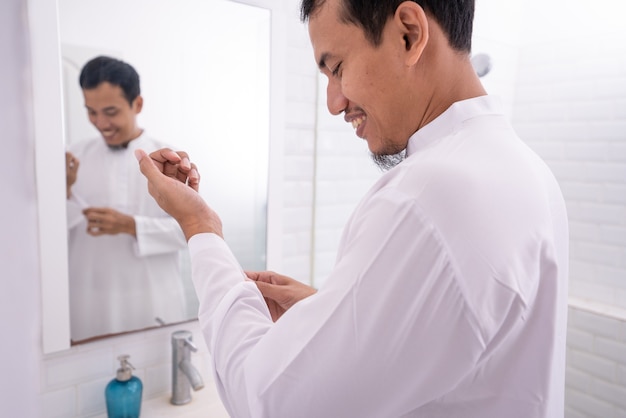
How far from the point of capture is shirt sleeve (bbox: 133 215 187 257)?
1.18 meters

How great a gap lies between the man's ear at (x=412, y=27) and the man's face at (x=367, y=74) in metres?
0.01

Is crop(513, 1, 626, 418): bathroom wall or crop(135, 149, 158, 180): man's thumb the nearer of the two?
crop(135, 149, 158, 180): man's thumb

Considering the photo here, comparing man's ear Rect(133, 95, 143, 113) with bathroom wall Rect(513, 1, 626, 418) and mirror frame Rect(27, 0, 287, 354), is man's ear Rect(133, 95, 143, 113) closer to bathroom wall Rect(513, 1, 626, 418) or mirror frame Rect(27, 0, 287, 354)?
mirror frame Rect(27, 0, 287, 354)

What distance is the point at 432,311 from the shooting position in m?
0.48

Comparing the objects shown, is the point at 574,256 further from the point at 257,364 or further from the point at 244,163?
the point at 257,364

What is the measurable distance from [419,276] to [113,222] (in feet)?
2.90

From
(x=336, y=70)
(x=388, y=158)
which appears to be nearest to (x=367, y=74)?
(x=336, y=70)

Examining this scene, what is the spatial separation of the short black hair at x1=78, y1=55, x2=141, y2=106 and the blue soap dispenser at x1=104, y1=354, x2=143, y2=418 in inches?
25.7

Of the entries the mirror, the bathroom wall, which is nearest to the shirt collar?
the mirror

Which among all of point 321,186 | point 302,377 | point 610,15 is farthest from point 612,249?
point 302,377

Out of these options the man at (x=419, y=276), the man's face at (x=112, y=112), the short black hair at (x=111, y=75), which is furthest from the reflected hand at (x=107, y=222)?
the man at (x=419, y=276)

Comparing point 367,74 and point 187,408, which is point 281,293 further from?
point 187,408

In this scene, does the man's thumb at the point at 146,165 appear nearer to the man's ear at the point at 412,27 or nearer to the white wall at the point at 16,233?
the white wall at the point at 16,233

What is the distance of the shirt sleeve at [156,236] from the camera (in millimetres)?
1178
